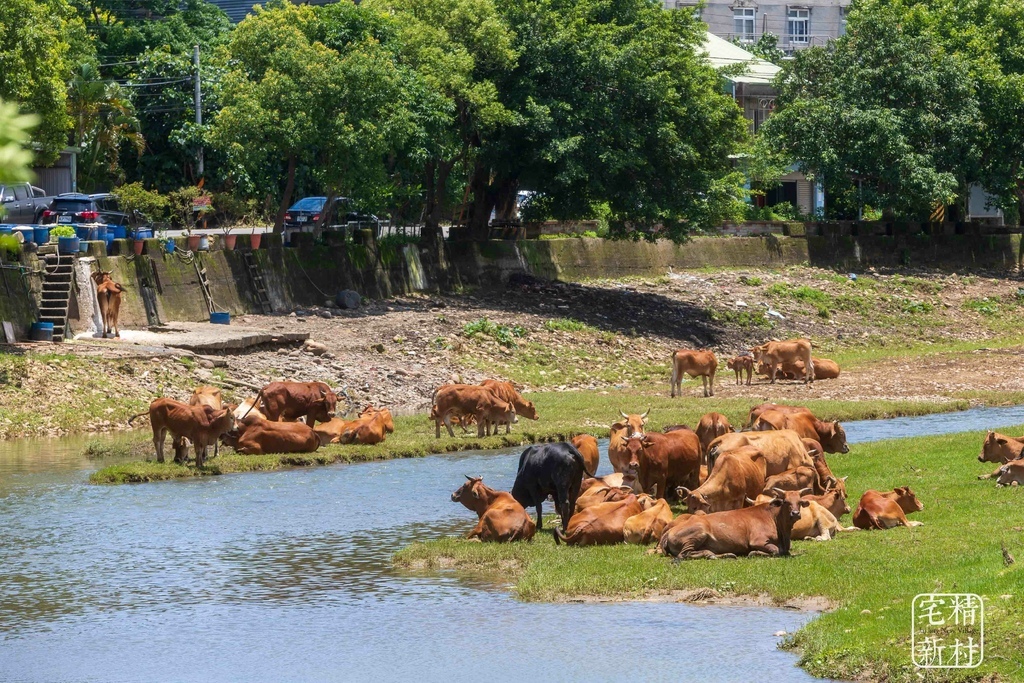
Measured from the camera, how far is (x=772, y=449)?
59.2ft

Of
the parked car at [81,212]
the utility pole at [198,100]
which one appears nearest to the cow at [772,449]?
the parked car at [81,212]

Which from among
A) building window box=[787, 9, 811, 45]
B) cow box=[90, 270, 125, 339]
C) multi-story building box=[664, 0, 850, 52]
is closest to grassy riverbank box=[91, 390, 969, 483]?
cow box=[90, 270, 125, 339]

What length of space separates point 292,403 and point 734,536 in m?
12.5

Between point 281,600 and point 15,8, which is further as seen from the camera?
point 15,8

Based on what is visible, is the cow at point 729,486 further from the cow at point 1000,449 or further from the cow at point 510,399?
the cow at point 510,399

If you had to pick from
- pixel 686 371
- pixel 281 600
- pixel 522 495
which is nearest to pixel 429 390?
pixel 686 371

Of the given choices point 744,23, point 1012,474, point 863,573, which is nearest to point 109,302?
point 1012,474

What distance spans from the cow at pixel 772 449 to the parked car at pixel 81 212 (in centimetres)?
2971

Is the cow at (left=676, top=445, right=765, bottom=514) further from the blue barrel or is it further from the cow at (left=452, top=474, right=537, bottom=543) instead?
the blue barrel

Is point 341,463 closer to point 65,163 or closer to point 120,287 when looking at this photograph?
point 120,287

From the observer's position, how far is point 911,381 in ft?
114

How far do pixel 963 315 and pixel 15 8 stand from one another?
32.7 m

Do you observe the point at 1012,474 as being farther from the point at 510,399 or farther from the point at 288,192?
the point at 288,192

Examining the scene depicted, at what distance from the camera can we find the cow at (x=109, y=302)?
33.1 metres
